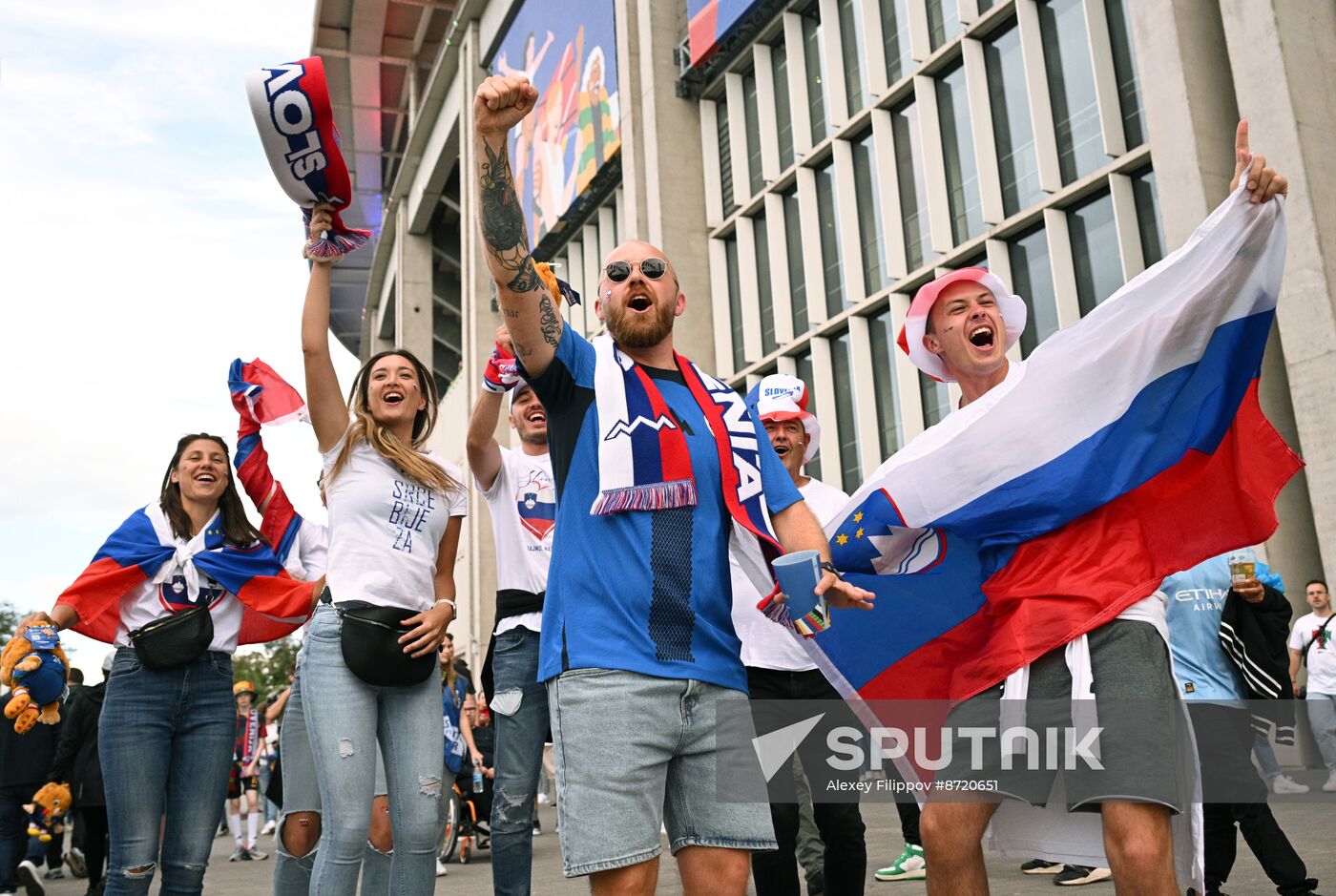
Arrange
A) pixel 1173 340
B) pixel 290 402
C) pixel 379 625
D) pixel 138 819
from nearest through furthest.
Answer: pixel 1173 340 → pixel 379 625 → pixel 138 819 → pixel 290 402

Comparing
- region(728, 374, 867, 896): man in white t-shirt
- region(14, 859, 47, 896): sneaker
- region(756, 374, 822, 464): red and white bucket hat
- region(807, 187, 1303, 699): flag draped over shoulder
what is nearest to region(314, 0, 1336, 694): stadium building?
region(756, 374, 822, 464): red and white bucket hat

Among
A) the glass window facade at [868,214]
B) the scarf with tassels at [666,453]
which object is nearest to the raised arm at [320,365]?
the scarf with tassels at [666,453]

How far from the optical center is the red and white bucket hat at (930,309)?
4145 millimetres

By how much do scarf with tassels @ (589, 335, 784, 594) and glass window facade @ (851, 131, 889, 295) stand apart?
17.6 metres

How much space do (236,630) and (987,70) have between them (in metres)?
15.9

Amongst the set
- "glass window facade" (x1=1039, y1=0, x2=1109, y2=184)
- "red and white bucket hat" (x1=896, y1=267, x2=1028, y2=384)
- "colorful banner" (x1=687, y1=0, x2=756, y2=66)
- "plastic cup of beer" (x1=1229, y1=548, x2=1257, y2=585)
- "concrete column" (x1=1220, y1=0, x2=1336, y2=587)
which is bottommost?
"plastic cup of beer" (x1=1229, y1=548, x2=1257, y2=585)

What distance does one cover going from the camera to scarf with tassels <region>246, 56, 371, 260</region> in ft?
12.6

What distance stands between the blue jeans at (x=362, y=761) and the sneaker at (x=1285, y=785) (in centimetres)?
1037

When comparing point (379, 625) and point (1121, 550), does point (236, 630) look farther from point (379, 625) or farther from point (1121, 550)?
point (1121, 550)

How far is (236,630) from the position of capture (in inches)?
207

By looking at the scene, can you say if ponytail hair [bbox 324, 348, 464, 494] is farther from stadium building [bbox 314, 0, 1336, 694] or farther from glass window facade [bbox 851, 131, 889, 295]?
glass window facade [bbox 851, 131, 889, 295]

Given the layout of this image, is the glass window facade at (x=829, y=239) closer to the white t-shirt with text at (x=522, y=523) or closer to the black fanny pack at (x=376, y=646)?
the white t-shirt with text at (x=522, y=523)

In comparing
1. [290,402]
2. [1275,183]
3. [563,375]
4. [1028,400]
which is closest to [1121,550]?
→ [1028,400]

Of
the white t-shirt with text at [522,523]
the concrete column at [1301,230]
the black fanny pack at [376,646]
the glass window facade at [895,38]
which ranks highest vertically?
the glass window facade at [895,38]
